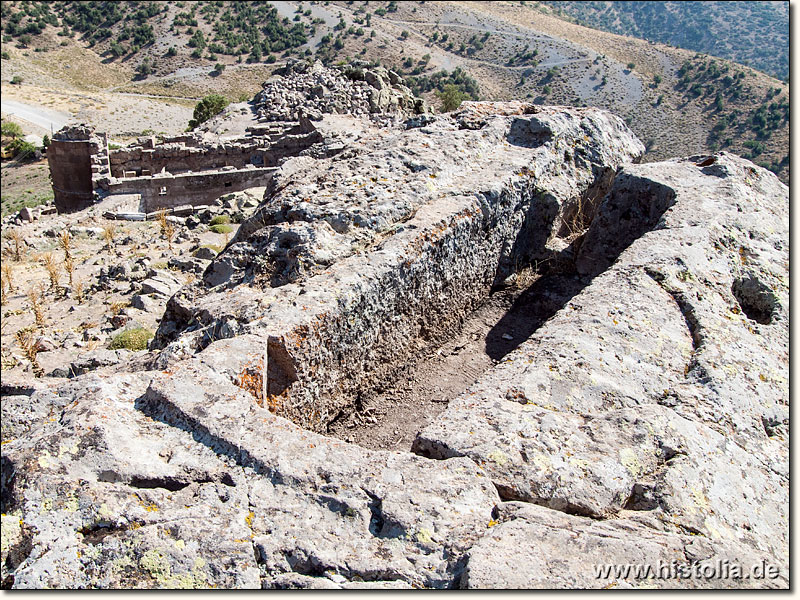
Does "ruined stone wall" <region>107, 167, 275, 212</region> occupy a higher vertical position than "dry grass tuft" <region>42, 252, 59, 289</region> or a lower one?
lower

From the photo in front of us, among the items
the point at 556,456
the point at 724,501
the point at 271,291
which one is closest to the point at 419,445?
the point at 556,456

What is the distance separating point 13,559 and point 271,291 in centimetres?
251

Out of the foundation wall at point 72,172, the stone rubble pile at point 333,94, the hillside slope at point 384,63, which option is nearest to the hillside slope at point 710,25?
the hillside slope at point 384,63

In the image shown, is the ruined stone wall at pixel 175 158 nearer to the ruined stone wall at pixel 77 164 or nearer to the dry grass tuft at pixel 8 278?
the ruined stone wall at pixel 77 164

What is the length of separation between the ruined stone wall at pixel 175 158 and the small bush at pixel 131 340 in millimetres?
14239

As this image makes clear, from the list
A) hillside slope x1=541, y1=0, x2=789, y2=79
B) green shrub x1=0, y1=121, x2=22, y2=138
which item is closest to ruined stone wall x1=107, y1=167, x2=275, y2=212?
green shrub x1=0, y1=121, x2=22, y2=138

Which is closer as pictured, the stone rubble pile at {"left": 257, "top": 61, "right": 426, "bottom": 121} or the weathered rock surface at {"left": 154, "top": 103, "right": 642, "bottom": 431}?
the weathered rock surface at {"left": 154, "top": 103, "right": 642, "bottom": 431}

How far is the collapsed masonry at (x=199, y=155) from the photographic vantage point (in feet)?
64.1

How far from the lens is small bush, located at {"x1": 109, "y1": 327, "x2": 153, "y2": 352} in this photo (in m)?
8.60

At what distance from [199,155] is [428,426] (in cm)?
2074

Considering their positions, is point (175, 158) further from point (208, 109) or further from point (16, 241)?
point (208, 109)

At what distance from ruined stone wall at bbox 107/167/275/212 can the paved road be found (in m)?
26.3

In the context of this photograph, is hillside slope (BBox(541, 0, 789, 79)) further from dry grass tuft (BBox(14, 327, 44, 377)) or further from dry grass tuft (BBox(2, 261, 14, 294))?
dry grass tuft (BBox(14, 327, 44, 377))

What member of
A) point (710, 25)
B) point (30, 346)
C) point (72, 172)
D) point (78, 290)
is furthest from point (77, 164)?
point (710, 25)
